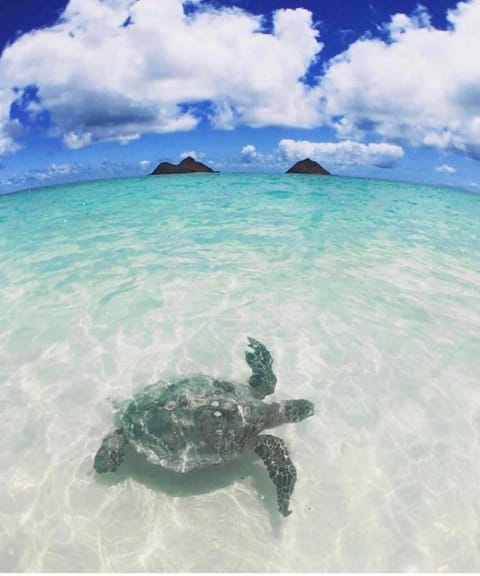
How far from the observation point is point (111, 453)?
563cm

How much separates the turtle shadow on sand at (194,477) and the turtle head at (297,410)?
855 mm

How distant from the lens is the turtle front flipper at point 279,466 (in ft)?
16.8

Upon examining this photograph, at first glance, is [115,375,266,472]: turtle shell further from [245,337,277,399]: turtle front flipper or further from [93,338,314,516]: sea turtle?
[245,337,277,399]: turtle front flipper

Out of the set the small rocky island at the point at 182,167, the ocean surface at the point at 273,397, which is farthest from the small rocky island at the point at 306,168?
the ocean surface at the point at 273,397

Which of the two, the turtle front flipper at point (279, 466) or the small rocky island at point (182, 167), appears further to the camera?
the small rocky island at point (182, 167)

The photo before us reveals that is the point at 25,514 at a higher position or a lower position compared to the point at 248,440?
lower

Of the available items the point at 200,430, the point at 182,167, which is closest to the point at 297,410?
the point at 200,430

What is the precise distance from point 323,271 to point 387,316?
3765 mm

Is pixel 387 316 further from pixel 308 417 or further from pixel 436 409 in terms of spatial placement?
pixel 308 417

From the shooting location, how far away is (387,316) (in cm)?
1020

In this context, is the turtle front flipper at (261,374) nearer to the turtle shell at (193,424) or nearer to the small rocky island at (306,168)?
the turtle shell at (193,424)

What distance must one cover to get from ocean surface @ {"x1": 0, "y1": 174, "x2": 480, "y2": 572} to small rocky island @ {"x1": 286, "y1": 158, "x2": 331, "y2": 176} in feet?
528

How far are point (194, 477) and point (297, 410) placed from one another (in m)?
1.88

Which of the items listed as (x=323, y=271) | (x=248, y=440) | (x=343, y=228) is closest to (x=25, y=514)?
(x=248, y=440)
